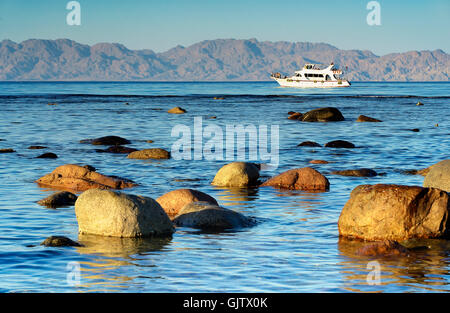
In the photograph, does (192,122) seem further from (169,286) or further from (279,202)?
(169,286)

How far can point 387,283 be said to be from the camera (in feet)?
34.0

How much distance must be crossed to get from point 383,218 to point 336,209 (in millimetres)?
3505

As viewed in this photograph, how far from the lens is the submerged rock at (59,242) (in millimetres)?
12859

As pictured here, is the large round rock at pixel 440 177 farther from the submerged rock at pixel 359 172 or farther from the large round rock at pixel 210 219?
the large round rock at pixel 210 219

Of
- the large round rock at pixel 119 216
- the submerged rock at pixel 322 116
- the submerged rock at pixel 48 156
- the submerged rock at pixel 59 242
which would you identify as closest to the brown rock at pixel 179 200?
the large round rock at pixel 119 216

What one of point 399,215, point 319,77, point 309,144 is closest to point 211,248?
point 399,215

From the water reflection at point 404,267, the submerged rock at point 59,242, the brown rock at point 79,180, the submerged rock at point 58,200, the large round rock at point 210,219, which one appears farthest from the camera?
the brown rock at point 79,180

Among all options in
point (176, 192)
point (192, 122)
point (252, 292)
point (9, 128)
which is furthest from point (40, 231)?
point (192, 122)

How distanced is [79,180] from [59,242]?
770cm

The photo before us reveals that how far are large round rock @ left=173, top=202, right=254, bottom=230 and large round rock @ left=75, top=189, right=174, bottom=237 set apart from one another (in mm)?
970

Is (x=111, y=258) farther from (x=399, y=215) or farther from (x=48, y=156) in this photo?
(x=48, y=156)

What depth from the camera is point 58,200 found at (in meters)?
17.7

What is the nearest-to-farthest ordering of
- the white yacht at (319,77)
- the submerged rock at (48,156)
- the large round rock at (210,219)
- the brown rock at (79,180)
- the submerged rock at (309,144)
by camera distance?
the large round rock at (210,219) → the brown rock at (79,180) → the submerged rock at (48,156) → the submerged rock at (309,144) → the white yacht at (319,77)

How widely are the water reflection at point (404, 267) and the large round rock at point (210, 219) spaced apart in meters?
2.45
